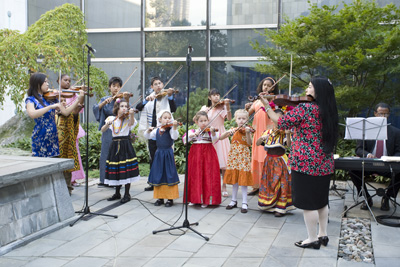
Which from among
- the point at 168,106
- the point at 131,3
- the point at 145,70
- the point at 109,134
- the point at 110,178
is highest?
the point at 131,3

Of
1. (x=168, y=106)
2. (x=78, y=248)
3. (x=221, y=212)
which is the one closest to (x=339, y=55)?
(x=168, y=106)

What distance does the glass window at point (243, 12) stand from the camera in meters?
10.8

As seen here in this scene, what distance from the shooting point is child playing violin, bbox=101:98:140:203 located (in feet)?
18.9

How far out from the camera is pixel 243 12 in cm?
1104

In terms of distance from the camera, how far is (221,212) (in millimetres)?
5473

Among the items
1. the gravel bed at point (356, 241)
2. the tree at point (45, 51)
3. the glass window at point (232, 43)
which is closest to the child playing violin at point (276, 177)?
the gravel bed at point (356, 241)

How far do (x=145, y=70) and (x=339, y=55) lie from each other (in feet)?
19.7

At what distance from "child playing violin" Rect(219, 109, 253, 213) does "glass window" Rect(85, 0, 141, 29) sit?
7.24 meters

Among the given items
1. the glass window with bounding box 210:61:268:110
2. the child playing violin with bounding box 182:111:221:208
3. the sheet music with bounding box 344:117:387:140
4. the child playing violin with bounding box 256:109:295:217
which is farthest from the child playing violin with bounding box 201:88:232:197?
the glass window with bounding box 210:61:268:110

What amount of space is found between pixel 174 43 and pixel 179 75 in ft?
2.88

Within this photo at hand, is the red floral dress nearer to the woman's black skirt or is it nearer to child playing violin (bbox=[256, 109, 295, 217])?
the woman's black skirt

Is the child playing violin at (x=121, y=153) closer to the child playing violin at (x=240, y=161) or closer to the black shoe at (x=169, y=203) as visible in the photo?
the black shoe at (x=169, y=203)

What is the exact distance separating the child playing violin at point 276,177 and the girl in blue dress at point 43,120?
250cm

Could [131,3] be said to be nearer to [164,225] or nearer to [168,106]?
[168,106]
